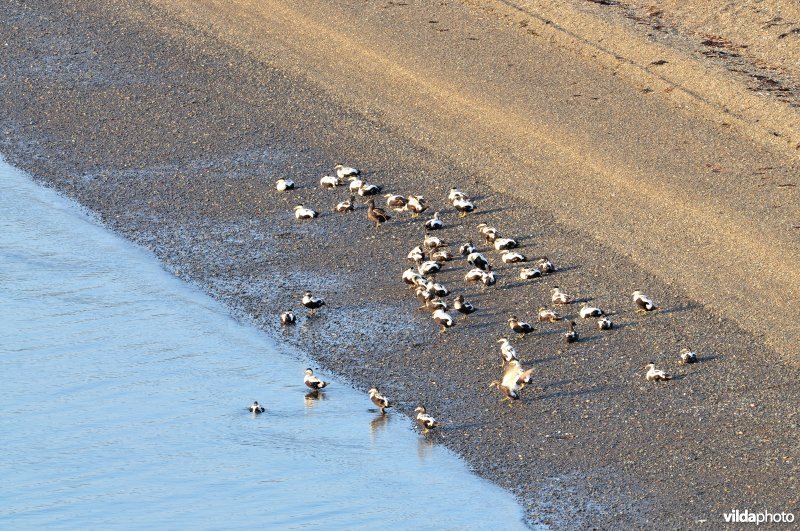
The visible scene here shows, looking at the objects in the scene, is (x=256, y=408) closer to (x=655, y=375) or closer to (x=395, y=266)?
(x=395, y=266)

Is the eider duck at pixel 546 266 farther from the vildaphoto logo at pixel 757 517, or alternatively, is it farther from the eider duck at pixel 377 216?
the vildaphoto logo at pixel 757 517

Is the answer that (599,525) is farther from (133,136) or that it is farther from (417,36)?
(417,36)

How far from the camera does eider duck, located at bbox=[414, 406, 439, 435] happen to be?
15.3m

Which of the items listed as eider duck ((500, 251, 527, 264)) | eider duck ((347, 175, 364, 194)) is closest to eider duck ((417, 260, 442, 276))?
eider duck ((500, 251, 527, 264))

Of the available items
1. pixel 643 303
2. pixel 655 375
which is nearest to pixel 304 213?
pixel 643 303

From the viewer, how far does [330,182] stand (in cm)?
2195

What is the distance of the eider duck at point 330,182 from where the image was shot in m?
22.0

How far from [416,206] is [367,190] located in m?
1.04

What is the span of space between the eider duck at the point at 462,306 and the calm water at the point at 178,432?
2.27 metres

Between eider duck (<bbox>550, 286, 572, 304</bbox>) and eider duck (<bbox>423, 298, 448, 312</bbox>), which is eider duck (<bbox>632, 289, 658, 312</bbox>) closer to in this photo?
eider duck (<bbox>550, 286, 572, 304</bbox>)

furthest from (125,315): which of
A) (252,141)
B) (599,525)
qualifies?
(599,525)

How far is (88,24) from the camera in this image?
29094mm

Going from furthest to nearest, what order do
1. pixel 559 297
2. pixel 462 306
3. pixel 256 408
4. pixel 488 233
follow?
pixel 488 233 < pixel 559 297 < pixel 462 306 < pixel 256 408

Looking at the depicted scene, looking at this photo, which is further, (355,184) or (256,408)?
(355,184)
